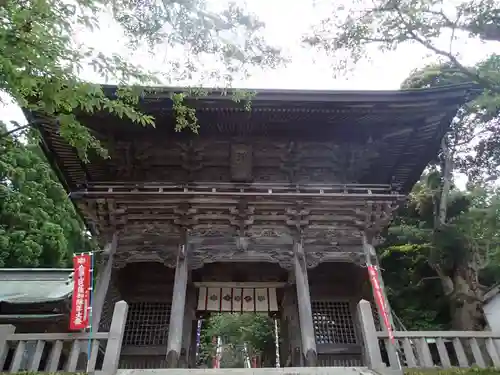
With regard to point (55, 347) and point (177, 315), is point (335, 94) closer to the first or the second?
point (177, 315)

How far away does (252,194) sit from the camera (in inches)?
345

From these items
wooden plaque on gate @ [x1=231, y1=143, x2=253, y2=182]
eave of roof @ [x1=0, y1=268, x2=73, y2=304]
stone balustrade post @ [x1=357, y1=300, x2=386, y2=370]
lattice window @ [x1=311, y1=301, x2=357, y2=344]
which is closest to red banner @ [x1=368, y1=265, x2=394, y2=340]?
stone balustrade post @ [x1=357, y1=300, x2=386, y2=370]

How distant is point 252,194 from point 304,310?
8.74 ft

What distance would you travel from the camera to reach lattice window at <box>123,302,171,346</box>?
9.61m

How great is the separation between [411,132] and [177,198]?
5.66 m

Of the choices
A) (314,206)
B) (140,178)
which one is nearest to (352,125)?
(314,206)

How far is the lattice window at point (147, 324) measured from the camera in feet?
31.5

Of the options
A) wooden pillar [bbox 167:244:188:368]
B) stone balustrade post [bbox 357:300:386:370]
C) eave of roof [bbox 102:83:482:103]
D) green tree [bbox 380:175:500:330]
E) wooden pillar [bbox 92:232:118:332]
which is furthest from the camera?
green tree [bbox 380:175:500:330]

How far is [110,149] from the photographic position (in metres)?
9.41

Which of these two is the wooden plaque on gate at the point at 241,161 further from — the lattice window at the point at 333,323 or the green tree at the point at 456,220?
the green tree at the point at 456,220

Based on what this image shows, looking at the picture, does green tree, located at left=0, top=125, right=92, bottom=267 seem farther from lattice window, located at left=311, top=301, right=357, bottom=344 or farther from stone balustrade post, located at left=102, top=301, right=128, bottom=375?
lattice window, located at left=311, top=301, right=357, bottom=344

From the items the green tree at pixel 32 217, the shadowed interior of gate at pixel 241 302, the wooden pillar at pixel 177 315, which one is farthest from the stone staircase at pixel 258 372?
the green tree at pixel 32 217

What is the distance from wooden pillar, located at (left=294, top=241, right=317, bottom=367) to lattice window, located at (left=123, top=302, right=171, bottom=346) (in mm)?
3665

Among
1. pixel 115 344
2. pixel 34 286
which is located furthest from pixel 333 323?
pixel 34 286
